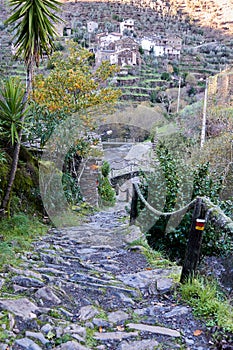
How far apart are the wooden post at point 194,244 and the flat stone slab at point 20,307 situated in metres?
1.51

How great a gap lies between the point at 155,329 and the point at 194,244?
0.99 m

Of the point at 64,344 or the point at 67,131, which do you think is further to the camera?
the point at 67,131

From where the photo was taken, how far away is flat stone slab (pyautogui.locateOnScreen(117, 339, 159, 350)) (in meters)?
2.37

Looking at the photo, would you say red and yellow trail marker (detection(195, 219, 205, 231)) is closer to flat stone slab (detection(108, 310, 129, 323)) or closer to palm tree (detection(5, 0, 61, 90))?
flat stone slab (detection(108, 310, 129, 323))

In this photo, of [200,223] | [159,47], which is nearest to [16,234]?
[200,223]

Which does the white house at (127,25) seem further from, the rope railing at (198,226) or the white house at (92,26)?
the rope railing at (198,226)

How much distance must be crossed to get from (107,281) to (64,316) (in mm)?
904

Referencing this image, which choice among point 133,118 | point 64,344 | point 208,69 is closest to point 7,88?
point 64,344

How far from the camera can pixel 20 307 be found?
2.65m

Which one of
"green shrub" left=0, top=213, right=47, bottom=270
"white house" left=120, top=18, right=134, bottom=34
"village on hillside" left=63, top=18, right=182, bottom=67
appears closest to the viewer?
"green shrub" left=0, top=213, right=47, bottom=270

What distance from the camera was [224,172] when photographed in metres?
11.0

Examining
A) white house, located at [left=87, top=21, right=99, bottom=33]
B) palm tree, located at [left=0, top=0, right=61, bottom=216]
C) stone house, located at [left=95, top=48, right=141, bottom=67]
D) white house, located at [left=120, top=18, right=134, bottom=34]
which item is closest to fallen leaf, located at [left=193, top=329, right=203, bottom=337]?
palm tree, located at [left=0, top=0, right=61, bottom=216]

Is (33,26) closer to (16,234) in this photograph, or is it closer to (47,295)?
(16,234)

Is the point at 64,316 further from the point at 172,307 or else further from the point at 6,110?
the point at 6,110
